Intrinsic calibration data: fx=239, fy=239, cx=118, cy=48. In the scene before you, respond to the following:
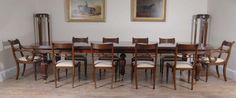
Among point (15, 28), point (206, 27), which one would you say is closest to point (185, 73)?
point (206, 27)

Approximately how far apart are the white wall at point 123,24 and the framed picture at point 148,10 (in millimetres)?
114

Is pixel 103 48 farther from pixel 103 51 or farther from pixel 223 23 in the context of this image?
pixel 223 23

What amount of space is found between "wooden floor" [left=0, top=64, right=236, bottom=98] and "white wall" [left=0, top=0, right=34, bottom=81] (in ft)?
1.53

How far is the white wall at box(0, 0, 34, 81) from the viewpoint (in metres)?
4.61

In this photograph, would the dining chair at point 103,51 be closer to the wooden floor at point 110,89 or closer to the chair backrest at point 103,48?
the chair backrest at point 103,48

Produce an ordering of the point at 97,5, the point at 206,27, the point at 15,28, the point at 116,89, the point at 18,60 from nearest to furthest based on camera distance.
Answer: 1. the point at 116,89
2. the point at 18,60
3. the point at 15,28
4. the point at 206,27
5. the point at 97,5

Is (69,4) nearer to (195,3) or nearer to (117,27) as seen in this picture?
(117,27)

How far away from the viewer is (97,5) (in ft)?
19.3

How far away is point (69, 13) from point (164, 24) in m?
2.38

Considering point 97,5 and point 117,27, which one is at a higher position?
point 97,5

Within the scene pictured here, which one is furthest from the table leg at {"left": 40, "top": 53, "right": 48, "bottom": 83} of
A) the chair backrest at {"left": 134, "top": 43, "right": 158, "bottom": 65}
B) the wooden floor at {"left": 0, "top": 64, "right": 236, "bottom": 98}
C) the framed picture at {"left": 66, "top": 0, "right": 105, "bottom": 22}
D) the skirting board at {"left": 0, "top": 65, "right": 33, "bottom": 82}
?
the framed picture at {"left": 66, "top": 0, "right": 105, "bottom": 22}

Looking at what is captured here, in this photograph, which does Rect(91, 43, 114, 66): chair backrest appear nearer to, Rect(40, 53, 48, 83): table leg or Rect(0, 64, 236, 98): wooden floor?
Rect(0, 64, 236, 98): wooden floor

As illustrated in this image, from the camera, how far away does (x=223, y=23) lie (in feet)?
16.8

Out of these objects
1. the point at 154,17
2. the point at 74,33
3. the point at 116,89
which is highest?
the point at 154,17
